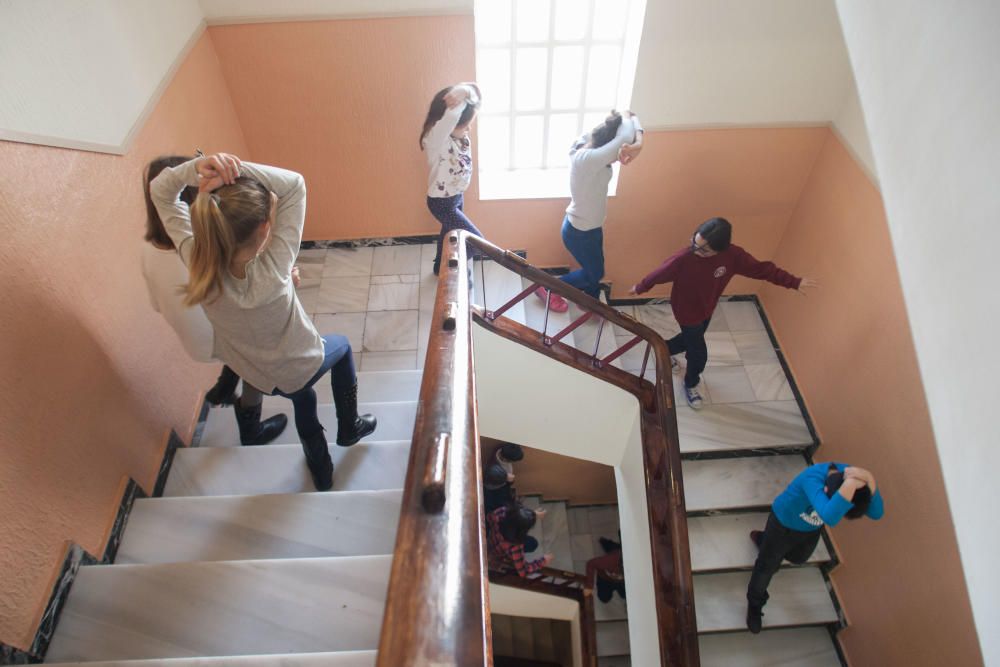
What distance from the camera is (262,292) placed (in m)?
1.89

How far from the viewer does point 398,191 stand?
13.8 feet

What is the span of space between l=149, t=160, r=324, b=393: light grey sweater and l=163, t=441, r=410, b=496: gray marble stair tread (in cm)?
73

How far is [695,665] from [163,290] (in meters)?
2.70

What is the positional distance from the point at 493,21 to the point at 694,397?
2794 millimetres

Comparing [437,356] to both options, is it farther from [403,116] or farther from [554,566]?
[554,566]

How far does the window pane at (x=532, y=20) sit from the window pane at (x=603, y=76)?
0.35 metres

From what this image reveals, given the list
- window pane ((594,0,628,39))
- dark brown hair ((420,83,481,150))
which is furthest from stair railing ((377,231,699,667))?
window pane ((594,0,628,39))

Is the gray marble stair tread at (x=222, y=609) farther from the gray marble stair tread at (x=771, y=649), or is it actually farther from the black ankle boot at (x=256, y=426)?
the gray marble stair tread at (x=771, y=649)

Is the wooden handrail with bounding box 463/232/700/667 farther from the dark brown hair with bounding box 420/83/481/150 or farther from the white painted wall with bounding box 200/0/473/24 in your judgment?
the white painted wall with bounding box 200/0/473/24

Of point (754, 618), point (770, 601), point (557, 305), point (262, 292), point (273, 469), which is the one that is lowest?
point (754, 618)

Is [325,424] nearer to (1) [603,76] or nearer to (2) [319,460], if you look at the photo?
(2) [319,460]

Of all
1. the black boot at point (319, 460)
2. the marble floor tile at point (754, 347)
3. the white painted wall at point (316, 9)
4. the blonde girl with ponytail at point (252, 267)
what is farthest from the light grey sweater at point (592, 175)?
the black boot at point (319, 460)

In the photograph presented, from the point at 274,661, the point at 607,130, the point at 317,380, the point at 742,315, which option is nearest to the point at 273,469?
the point at 317,380

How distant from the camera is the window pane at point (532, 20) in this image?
12.0 ft
